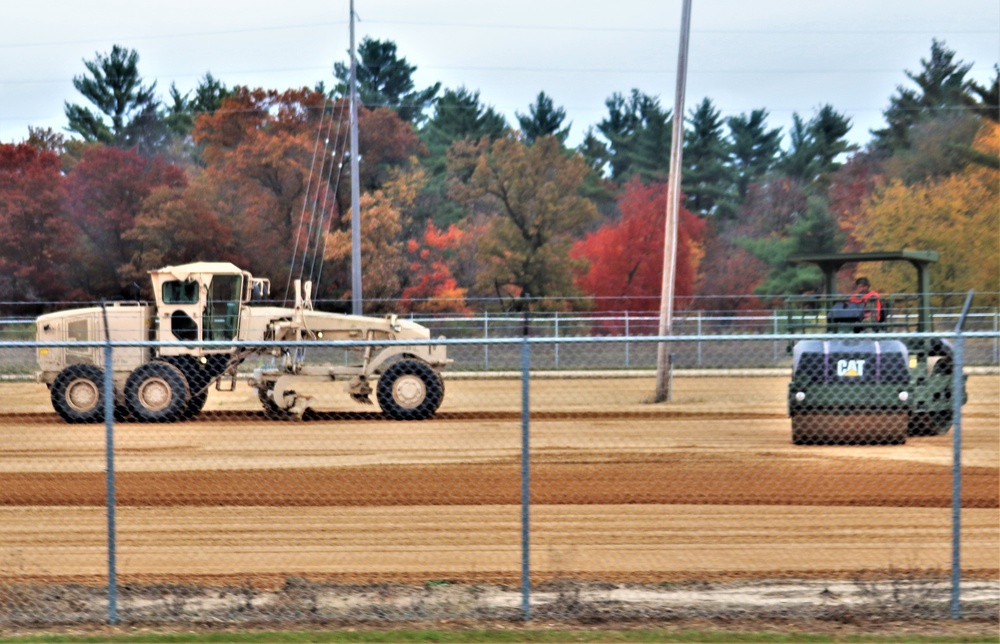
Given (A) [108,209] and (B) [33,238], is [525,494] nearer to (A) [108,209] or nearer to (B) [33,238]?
(A) [108,209]

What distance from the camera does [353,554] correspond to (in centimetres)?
926

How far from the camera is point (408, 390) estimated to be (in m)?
18.3

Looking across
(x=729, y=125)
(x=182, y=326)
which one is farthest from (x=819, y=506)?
(x=729, y=125)

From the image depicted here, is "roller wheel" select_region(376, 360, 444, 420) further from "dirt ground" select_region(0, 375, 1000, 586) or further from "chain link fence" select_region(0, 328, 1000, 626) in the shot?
"dirt ground" select_region(0, 375, 1000, 586)

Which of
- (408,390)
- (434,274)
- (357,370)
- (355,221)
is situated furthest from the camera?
(434,274)

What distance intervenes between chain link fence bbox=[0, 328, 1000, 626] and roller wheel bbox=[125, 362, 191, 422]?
0.12 ft

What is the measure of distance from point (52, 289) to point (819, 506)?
32.0m

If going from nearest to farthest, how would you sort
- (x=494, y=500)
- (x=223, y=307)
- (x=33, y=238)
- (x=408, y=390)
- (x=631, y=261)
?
(x=494, y=500) → (x=408, y=390) → (x=223, y=307) → (x=33, y=238) → (x=631, y=261)

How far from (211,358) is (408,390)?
11.7 ft

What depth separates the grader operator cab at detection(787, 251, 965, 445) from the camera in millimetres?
13719

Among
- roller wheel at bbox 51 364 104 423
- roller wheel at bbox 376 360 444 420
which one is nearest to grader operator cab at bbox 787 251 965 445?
roller wheel at bbox 376 360 444 420

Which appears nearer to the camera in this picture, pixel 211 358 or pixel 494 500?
pixel 494 500

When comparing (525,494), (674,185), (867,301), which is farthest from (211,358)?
(525,494)

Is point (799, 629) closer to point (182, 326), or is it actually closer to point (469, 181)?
point (182, 326)
